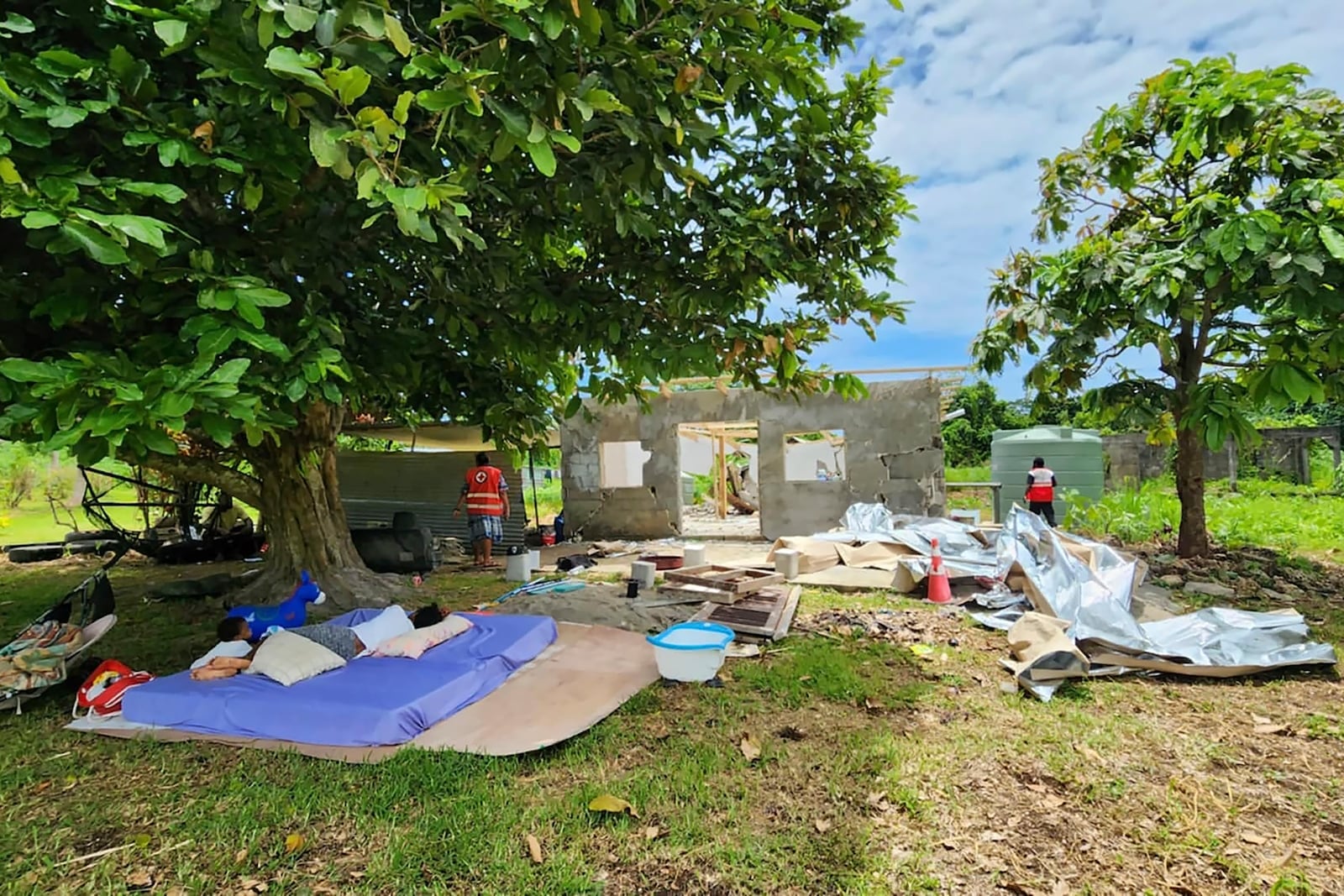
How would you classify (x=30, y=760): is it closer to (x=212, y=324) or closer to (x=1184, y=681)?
(x=212, y=324)

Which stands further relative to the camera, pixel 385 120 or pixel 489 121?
pixel 489 121

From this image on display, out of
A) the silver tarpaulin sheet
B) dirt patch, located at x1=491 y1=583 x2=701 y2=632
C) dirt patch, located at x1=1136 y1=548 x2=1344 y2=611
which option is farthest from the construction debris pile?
dirt patch, located at x1=491 y1=583 x2=701 y2=632

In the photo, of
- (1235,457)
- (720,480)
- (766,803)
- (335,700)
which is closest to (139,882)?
(335,700)

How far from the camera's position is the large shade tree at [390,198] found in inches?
89.2

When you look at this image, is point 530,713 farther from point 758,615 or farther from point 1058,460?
point 1058,460

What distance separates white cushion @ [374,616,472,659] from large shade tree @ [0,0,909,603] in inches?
58.2

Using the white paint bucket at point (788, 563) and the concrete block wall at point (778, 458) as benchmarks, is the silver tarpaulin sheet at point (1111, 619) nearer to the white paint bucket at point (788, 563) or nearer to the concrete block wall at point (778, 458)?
the white paint bucket at point (788, 563)

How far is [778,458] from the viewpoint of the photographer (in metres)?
11.5

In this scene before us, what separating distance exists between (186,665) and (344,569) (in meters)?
2.13

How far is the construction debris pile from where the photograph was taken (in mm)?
3854

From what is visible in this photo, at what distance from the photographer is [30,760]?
10.5 feet

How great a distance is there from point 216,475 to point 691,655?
17.2ft

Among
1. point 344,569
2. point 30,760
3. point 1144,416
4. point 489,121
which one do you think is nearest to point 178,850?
point 30,760

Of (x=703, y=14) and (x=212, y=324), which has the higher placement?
(x=703, y=14)
